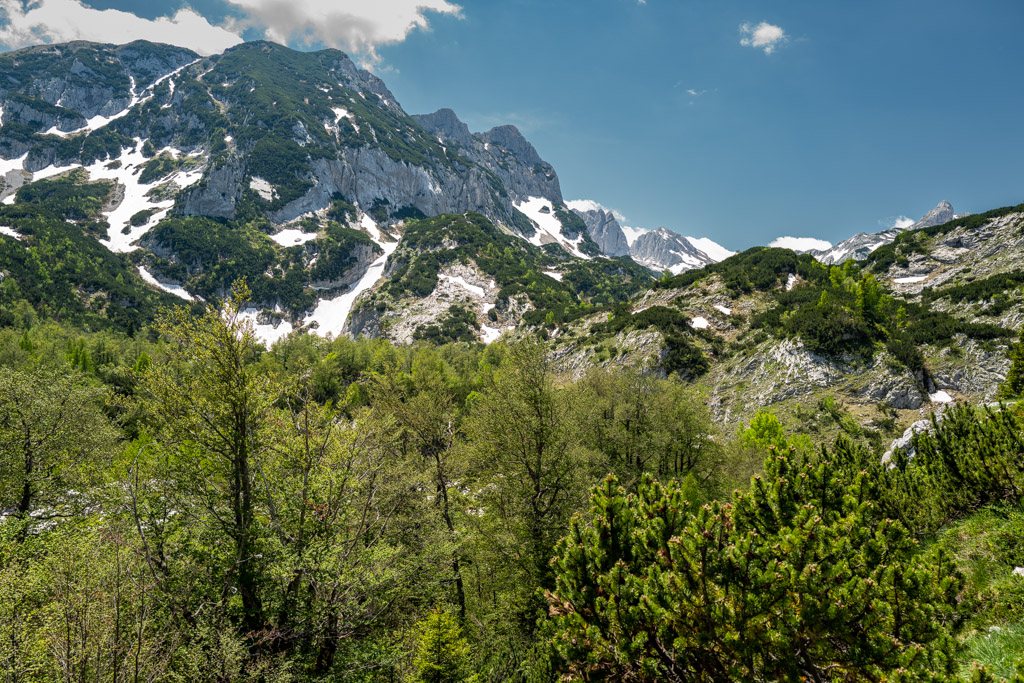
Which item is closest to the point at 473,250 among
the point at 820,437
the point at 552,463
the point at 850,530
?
the point at 820,437

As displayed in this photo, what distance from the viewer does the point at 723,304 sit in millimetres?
68375

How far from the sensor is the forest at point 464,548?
5.94 meters

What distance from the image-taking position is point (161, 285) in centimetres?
16012

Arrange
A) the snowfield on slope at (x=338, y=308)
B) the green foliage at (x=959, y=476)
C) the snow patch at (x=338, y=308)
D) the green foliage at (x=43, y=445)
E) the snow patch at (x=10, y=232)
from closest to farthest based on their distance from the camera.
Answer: the green foliage at (x=959, y=476)
the green foliage at (x=43, y=445)
the snow patch at (x=10, y=232)
the snowfield on slope at (x=338, y=308)
the snow patch at (x=338, y=308)

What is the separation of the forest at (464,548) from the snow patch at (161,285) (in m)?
169

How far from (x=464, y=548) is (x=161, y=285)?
19979cm

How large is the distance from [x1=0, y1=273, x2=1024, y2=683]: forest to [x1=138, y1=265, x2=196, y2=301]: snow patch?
16874 cm

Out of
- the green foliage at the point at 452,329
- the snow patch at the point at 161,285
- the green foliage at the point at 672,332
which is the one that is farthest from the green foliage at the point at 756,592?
the snow patch at the point at 161,285

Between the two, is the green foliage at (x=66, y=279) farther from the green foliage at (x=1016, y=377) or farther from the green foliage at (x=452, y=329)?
the green foliage at (x=1016, y=377)

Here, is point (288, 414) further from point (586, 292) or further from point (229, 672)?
point (586, 292)

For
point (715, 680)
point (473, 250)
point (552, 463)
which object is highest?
point (473, 250)

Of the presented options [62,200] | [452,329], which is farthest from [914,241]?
[62,200]

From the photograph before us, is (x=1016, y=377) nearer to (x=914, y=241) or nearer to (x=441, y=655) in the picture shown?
(x=441, y=655)

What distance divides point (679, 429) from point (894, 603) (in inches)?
1010
